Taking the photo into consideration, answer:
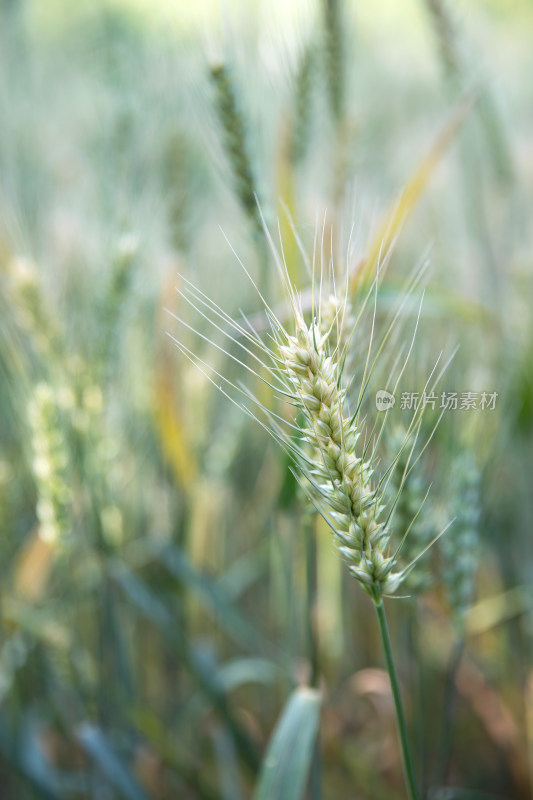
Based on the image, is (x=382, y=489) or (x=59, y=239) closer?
(x=382, y=489)

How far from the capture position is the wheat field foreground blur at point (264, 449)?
0.66 metres

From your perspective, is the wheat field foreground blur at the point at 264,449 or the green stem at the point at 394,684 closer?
the green stem at the point at 394,684

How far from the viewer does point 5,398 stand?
1027 millimetres

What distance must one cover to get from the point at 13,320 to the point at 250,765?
1.98ft

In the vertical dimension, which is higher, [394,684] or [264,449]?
[264,449]

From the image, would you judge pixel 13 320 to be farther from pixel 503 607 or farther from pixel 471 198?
pixel 471 198

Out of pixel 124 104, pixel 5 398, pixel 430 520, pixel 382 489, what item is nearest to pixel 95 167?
pixel 124 104

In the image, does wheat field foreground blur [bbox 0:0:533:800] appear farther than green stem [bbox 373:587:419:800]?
Yes

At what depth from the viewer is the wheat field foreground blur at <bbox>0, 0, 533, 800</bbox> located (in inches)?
26.1

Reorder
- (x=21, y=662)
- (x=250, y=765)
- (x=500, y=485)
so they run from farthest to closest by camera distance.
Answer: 1. (x=500, y=485)
2. (x=21, y=662)
3. (x=250, y=765)

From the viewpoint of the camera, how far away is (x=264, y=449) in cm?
142

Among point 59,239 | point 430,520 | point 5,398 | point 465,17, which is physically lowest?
point 430,520

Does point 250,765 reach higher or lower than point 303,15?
lower

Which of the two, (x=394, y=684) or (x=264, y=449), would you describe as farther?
(x=264, y=449)
